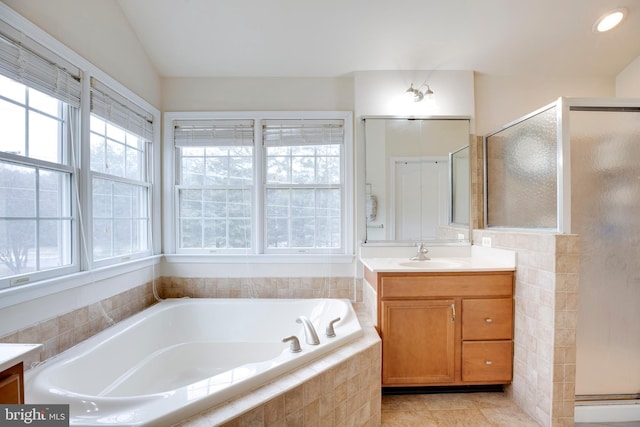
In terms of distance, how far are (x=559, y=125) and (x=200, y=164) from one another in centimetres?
258

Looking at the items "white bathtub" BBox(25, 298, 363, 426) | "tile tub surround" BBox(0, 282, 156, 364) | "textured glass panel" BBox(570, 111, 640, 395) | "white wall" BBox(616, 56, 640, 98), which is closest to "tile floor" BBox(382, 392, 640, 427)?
"textured glass panel" BBox(570, 111, 640, 395)

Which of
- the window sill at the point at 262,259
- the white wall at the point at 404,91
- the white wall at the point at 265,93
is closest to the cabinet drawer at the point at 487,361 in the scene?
the window sill at the point at 262,259

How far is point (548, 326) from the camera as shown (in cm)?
160

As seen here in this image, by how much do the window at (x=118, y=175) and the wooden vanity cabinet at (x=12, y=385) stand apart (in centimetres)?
113

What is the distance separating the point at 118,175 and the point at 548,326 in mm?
2898

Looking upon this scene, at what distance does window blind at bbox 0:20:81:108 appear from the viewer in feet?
4.12

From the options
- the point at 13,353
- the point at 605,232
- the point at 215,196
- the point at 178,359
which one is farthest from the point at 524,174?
the point at 178,359

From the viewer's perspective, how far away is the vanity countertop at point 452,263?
6.04 feet

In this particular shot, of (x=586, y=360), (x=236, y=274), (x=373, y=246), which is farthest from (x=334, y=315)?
(x=586, y=360)

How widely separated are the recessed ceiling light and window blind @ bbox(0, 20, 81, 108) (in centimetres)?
343

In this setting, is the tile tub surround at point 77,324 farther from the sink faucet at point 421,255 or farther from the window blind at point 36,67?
the sink faucet at point 421,255

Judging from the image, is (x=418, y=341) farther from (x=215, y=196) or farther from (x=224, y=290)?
(x=215, y=196)

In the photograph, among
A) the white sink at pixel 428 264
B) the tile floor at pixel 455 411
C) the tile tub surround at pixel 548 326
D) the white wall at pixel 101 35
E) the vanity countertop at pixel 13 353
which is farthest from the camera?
the white sink at pixel 428 264

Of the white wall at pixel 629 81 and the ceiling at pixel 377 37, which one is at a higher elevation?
the ceiling at pixel 377 37
